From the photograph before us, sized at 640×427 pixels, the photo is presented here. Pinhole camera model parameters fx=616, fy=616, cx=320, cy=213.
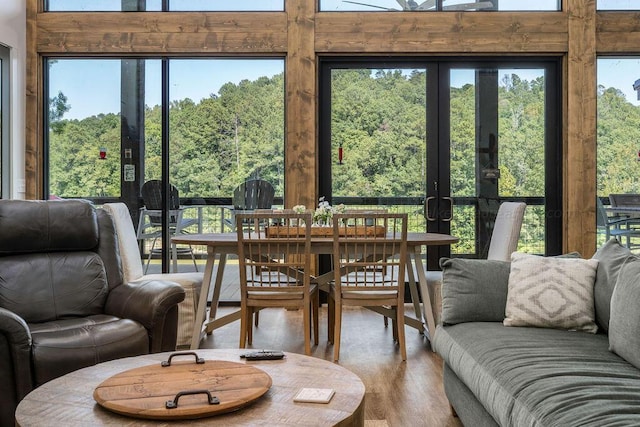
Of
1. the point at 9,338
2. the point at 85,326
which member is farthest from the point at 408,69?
the point at 9,338

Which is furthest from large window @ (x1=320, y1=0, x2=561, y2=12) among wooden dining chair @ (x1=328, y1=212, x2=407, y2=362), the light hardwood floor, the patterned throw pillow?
the patterned throw pillow

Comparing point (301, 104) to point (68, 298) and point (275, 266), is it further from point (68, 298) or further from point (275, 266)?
point (68, 298)

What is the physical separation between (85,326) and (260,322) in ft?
8.07

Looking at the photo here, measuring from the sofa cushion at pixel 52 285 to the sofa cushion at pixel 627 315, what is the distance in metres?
2.51

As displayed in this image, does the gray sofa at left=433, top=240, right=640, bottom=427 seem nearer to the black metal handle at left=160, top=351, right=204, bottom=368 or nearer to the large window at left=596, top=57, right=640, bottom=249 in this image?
the black metal handle at left=160, top=351, right=204, bottom=368

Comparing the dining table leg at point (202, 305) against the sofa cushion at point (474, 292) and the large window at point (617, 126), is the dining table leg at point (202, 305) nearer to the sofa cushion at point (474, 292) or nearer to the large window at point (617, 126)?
the sofa cushion at point (474, 292)

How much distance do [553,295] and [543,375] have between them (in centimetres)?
82

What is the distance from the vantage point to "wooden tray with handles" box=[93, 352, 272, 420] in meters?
1.62

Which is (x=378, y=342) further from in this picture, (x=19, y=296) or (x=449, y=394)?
(x=19, y=296)

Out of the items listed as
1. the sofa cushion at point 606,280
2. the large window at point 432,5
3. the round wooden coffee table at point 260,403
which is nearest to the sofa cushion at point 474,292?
the sofa cushion at point 606,280

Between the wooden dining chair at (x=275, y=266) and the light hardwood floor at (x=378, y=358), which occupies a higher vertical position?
the wooden dining chair at (x=275, y=266)

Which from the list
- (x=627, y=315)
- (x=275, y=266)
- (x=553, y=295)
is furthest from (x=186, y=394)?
(x=275, y=266)

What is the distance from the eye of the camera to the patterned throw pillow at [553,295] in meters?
2.63

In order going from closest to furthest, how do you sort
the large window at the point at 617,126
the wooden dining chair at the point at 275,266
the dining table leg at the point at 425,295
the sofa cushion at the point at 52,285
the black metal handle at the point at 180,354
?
the black metal handle at the point at 180,354, the sofa cushion at the point at 52,285, the wooden dining chair at the point at 275,266, the dining table leg at the point at 425,295, the large window at the point at 617,126
